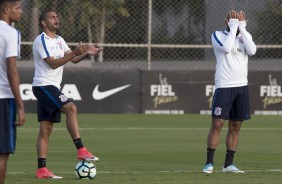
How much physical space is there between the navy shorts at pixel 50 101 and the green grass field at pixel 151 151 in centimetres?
76

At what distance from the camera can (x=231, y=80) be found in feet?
44.6

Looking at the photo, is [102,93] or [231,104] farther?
[102,93]

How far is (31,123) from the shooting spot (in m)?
22.8

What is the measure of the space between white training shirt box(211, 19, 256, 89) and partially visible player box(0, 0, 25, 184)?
397 cm

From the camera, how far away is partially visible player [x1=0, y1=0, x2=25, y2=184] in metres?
10.1

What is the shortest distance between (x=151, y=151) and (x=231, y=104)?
3400 millimetres

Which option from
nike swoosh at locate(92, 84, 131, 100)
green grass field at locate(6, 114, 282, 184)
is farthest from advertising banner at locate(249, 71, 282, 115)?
nike swoosh at locate(92, 84, 131, 100)

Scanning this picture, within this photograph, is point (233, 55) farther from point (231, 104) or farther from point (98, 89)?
point (98, 89)

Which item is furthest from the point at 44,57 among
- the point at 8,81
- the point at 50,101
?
the point at 8,81

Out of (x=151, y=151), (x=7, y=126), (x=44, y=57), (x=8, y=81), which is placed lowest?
(x=151, y=151)

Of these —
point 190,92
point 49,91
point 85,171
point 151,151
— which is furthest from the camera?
point 190,92

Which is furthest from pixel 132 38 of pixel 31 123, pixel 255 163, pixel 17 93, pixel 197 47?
pixel 17 93

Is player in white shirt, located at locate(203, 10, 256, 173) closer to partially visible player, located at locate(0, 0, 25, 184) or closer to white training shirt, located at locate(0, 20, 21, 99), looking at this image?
partially visible player, located at locate(0, 0, 25, 184)

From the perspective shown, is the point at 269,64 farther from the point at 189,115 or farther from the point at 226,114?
the point at 226,114
